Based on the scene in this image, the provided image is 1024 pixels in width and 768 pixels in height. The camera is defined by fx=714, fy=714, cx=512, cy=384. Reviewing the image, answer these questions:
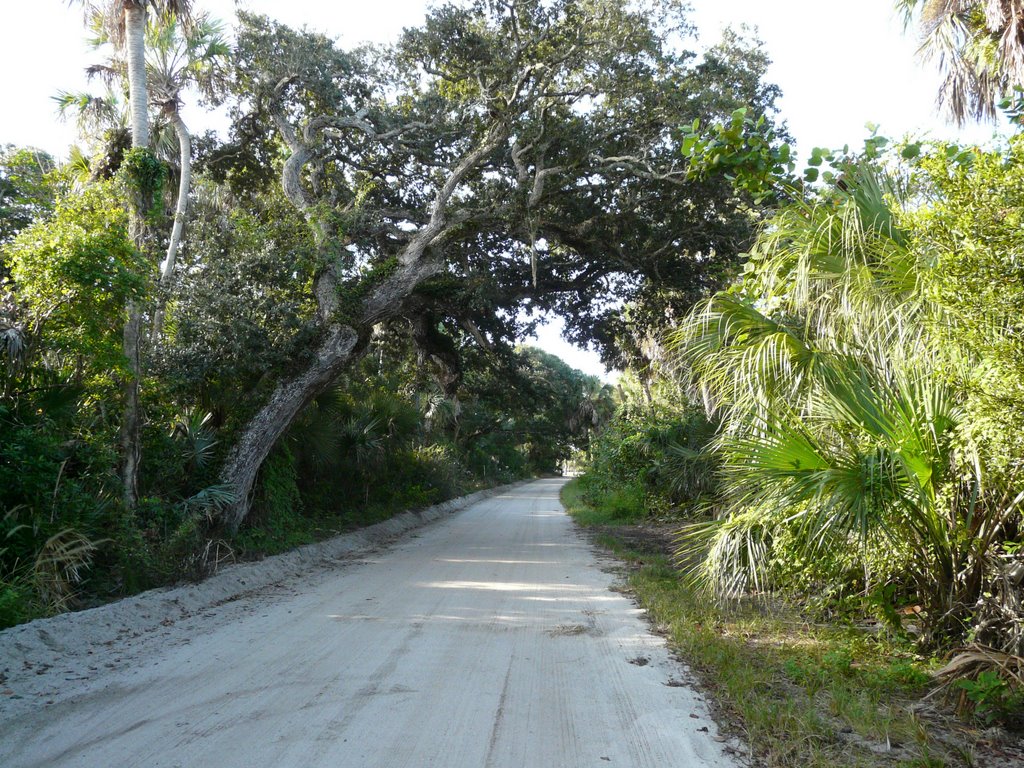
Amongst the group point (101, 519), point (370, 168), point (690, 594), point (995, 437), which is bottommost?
point (690, 594)

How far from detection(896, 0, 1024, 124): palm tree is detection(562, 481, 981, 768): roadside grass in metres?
7.75

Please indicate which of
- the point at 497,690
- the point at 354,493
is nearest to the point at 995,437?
the point at 497,690

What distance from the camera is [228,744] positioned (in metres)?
4.16

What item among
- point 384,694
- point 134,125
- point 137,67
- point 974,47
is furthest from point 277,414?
point 974,47

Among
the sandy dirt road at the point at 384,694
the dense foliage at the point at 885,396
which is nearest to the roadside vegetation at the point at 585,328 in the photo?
the dense foliage at the point at 885,396

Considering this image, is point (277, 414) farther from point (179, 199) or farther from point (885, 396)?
point (885, 396)

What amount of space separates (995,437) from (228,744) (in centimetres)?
505

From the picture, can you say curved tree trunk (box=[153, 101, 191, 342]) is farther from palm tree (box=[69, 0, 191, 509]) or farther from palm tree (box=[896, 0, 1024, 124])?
palm tree (box=[896, 0, 1024, 124])

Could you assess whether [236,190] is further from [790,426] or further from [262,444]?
[790,426]

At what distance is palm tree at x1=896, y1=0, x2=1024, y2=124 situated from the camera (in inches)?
372

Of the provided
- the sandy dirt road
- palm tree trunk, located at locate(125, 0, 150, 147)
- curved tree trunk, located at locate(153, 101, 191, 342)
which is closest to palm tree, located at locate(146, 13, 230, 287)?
curved tree trunk, located at locate(153, 101, 191, 342)

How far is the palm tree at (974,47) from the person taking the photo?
946 cm

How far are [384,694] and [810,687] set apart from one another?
309cm

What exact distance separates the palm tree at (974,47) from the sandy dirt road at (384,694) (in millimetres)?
8861
